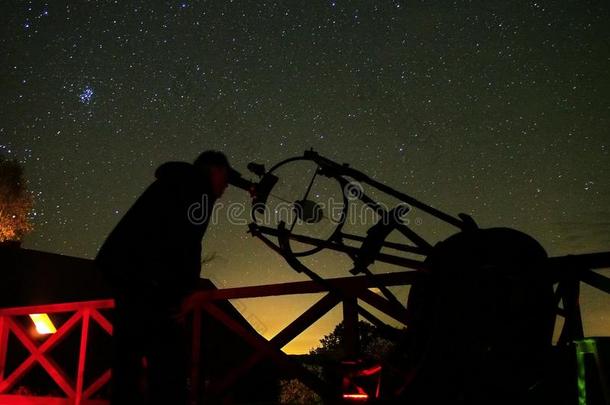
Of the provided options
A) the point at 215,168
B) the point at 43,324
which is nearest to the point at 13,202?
the point at 43,324

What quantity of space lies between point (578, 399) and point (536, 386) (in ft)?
0.68

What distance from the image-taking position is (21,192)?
71.0 feet

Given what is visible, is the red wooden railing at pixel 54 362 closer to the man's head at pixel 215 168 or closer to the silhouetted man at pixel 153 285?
the silhouetted man at pixel 153 285

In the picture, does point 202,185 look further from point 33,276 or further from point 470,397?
point 33,276

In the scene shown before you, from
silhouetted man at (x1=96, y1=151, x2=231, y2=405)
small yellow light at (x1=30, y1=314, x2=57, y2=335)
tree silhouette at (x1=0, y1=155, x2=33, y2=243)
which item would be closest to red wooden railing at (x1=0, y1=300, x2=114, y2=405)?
small yellow light at (x1=30, y1=314, x2=57, y2=335)

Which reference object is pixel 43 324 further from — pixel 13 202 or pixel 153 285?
pixel 13 202

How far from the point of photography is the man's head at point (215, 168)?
2.71 m

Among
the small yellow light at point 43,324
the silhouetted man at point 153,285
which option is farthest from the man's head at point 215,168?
the small yellow light at point 43,324

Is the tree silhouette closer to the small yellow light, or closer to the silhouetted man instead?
the small yellow light

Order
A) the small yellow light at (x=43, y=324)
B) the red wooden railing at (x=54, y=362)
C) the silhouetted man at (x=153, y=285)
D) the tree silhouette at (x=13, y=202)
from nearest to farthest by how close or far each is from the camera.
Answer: the silhouetted man at (x=153, y=285)
the red wooden railing at (x=54, y=362)
the small yellow light at (x=43, y=324)
the tree silhouette at (x=13, y=202)

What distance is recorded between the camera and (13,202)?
836 inches

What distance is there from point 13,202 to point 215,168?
73.6 ft

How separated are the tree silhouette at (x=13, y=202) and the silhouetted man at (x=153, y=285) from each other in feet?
72.5

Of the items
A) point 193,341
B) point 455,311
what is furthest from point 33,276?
point 455,311
